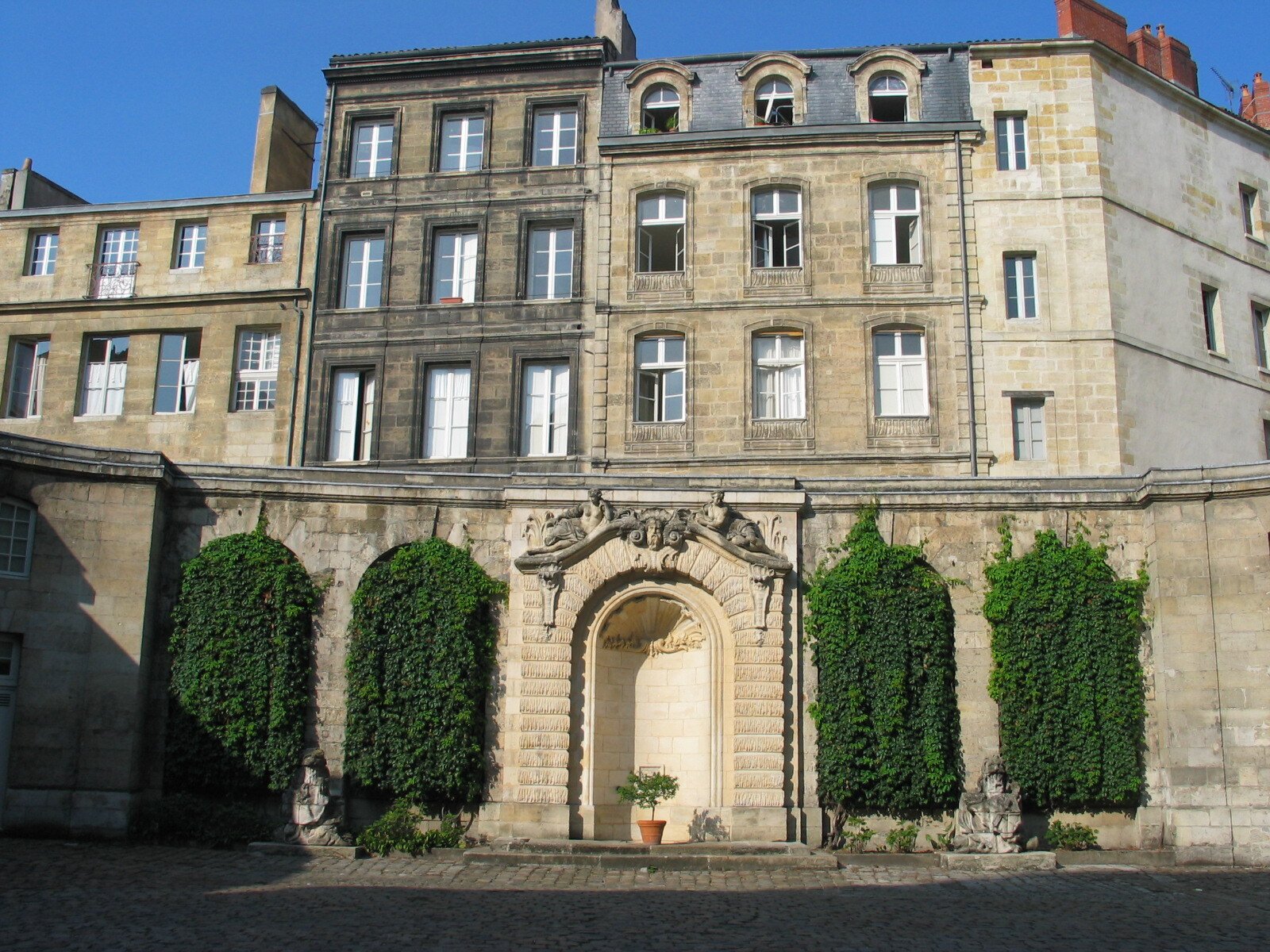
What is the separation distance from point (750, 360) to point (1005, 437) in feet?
17.3

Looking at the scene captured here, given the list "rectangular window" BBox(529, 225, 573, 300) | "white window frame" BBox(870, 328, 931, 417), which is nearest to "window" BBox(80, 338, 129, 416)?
"rectangular window" BBox(529, 225, 573, 300)

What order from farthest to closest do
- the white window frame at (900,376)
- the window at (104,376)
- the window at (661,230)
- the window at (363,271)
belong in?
the window at (104,376)
the window at (363,271)
the window at (661,230)
the white window frame at (900,376)

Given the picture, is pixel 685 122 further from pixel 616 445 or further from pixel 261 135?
pixel 261 135

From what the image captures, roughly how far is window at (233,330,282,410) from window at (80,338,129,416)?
8.92 feet

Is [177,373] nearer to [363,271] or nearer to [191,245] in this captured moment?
[191,245]

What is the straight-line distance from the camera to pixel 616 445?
87.4 ft

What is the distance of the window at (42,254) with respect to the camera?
30469 millimetres

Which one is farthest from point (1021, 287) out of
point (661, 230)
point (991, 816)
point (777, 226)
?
point (991, 816)

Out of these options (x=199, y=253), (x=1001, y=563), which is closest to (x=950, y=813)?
(x=1001, y=563)

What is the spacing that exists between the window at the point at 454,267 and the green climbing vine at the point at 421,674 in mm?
9488

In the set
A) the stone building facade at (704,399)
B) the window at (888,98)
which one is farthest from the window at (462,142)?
the window at (888,98)

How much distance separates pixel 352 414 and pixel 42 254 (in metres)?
9.03

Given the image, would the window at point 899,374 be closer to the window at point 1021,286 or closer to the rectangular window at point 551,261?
the window at point 1021,286

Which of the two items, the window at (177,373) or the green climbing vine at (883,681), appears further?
the window at (177,373)
